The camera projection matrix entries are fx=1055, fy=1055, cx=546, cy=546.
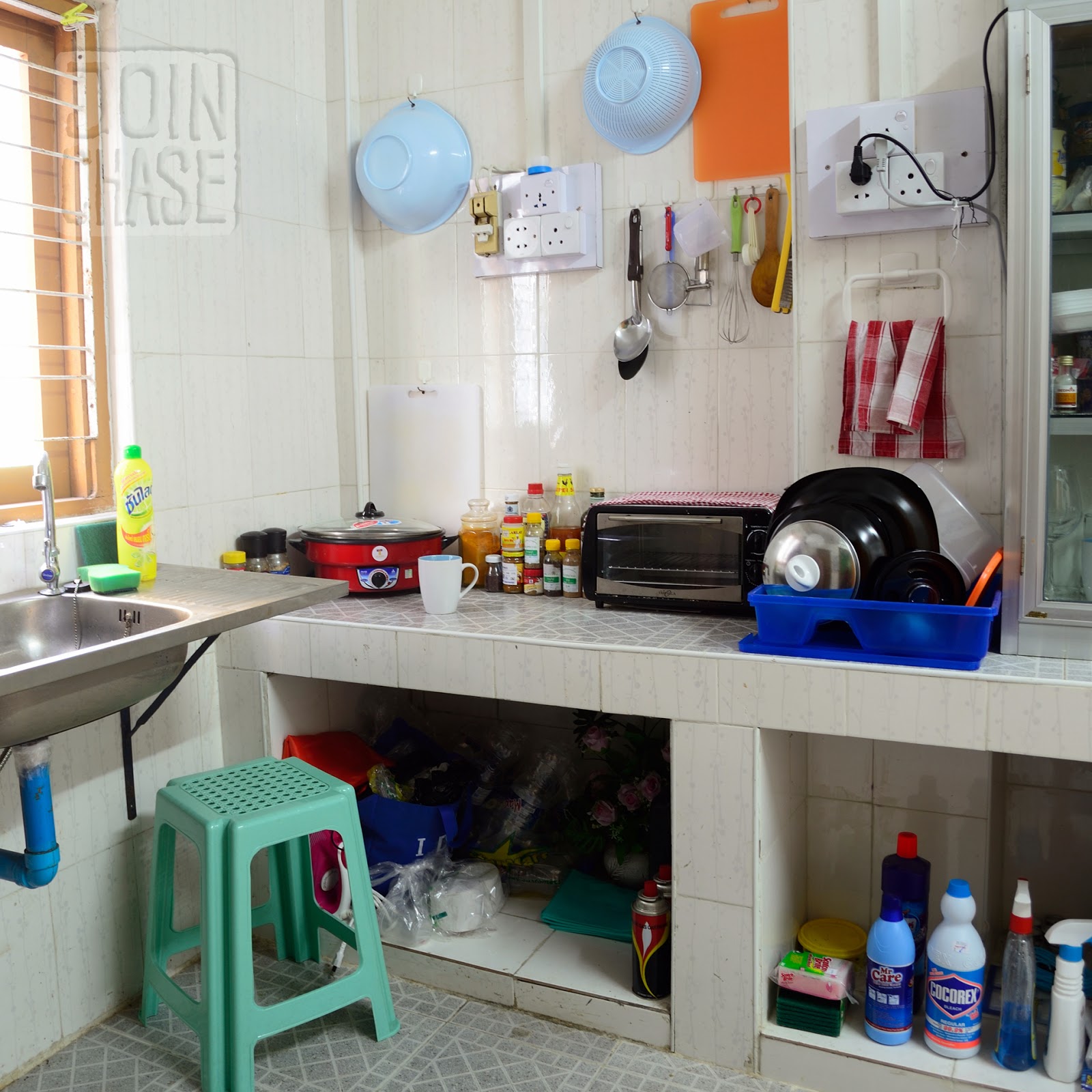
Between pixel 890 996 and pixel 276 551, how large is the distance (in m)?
1.47

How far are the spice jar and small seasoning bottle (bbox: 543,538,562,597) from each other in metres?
0.17

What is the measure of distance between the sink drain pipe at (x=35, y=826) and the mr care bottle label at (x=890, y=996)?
4.21 feet

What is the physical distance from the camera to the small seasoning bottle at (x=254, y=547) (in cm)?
225

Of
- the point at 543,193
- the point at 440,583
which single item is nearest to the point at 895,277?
the point at 543,193

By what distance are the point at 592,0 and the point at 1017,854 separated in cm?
192

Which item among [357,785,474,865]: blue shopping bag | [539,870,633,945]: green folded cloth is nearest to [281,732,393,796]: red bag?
[357,785,474,865]: blue shopping bag

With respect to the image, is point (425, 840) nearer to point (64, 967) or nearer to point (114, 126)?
point (64, 967)

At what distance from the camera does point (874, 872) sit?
2.01 m

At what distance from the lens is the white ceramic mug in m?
2.07

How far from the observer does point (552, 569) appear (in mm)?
2236

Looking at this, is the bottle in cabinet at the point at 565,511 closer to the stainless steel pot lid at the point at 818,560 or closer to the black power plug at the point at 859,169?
the stainless steel pot lid at the point at 818,560

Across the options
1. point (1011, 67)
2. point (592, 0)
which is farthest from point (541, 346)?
point (1011, 67)

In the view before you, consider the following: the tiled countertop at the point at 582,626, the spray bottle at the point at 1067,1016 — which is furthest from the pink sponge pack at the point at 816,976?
the tiled countertop at the point at 582,626

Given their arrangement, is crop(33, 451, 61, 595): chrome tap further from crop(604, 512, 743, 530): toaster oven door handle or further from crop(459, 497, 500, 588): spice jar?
crop(604, 512, 743, 530): toaster oven door handle
